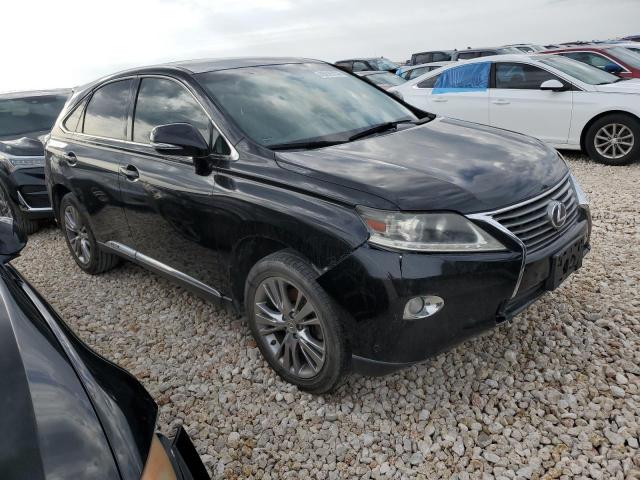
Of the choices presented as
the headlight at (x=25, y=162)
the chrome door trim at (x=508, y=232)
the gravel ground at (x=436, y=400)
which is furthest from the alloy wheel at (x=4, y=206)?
the chrome door trim at (x=508, y=232)

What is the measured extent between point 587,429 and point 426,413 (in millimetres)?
716

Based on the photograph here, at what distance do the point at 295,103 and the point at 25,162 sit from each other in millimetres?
3913

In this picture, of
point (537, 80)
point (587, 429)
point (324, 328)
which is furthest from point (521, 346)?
point (537, 80)

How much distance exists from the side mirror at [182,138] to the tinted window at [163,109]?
14cm

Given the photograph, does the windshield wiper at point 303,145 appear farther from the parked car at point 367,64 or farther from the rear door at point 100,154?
the parked car at point 367,64

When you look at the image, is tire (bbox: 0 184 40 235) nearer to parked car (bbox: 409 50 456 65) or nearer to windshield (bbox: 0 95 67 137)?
windshield (bbox: 0 95 67 137)

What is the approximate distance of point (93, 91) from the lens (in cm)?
403

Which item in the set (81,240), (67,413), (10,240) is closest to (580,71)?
(81,240)

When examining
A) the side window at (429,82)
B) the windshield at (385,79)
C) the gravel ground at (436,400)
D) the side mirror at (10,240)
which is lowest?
the gravel ground at (436,400)

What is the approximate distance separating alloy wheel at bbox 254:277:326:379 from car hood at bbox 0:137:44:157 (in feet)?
13.8

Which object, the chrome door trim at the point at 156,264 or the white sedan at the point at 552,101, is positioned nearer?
the chrome door trim at the point at 156,264

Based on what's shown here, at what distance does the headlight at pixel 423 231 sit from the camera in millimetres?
2107

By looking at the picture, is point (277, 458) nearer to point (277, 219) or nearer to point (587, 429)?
point (277, 219)

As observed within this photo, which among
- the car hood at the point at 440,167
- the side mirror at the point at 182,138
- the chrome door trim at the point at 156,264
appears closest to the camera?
the car hood at the point at 440,167
